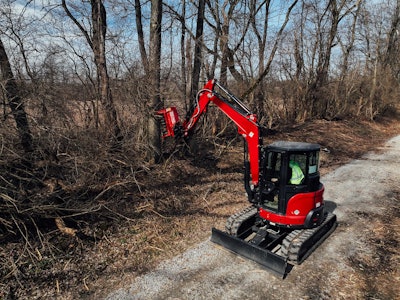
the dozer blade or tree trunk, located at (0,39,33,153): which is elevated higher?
tree trunk, located at (0,39,33,153)

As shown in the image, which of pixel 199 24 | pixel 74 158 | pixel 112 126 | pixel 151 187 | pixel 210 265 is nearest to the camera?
pixel 210 265

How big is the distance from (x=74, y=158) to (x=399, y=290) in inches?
252

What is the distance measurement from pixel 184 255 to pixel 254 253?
4.22 ft

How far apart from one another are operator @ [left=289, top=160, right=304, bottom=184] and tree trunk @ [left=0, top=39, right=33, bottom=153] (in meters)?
5.03

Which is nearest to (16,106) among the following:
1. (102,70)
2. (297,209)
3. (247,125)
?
(102,70)

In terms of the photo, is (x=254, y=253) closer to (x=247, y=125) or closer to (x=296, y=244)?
(x=296, y=244)

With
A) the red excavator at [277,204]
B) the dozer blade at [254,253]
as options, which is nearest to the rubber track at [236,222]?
the red excavator at [277,204]

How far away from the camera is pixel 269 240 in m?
5.44

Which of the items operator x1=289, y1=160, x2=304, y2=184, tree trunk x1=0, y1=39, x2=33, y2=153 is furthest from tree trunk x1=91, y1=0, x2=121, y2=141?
operator x1=289, y1=160, x2=304, y2=184

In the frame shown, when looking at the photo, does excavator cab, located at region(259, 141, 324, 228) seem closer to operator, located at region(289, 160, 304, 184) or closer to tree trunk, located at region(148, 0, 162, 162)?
operator, located at region(289, 160, 304, 184)

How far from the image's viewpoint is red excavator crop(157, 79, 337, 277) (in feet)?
16.1

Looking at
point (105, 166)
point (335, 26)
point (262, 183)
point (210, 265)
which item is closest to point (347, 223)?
point (262, 183)

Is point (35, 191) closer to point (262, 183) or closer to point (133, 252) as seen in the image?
point (133, 252)

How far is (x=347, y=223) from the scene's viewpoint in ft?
21.6
